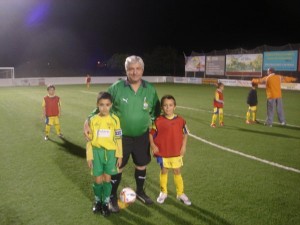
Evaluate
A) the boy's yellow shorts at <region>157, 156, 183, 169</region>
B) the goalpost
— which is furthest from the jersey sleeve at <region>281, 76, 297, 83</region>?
the goalpost

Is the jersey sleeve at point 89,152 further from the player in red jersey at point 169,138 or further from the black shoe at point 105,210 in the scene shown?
the player in red jersey at point 169,138

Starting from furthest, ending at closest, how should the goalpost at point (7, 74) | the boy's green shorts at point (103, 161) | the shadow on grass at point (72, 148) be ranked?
the goalpost at point (7, 74) → the shadow on grass at point (72, 148) → the boy's green shorts at point (103, 161)

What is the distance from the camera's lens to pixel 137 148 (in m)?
5.12

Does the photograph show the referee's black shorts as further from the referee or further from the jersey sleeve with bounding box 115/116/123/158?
the jersey sleeve with bounding box 115/116/123/158

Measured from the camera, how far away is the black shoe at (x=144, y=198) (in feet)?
17.5

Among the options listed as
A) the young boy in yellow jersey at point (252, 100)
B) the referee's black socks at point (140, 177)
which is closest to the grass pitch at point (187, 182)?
the referee's black socks at point (140, 177)

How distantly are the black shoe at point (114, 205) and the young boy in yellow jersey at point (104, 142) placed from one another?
371mm

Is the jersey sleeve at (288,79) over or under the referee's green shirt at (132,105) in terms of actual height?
over

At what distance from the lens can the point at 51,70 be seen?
59438mm

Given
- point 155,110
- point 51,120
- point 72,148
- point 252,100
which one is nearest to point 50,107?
point 51,120

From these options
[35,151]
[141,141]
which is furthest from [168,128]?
[35,151]

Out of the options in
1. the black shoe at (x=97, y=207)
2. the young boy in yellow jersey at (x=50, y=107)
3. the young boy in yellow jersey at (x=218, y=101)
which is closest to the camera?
the black shoe at (x=97, y=207)

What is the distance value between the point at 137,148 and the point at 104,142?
61 centimetres

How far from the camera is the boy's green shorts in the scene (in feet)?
15.6
